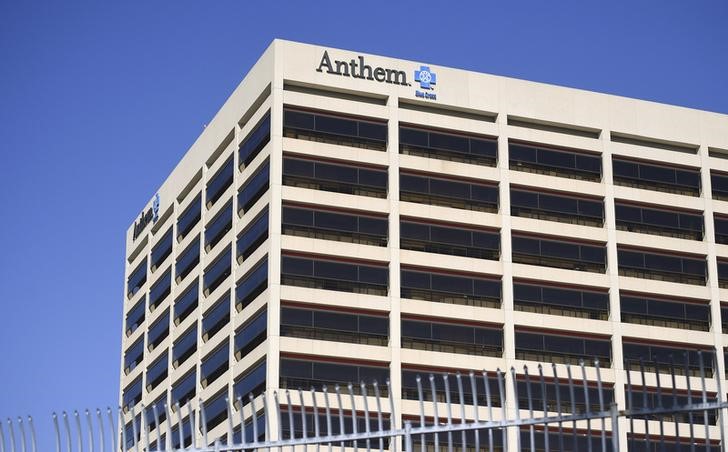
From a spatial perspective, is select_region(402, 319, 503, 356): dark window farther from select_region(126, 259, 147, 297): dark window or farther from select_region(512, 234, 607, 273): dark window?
select_region(126, 259, 147, 297): dark window

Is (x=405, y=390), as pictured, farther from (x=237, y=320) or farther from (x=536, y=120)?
(x=536, y=120)

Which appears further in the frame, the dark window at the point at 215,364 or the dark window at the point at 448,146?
the dark window at the point at 448,146

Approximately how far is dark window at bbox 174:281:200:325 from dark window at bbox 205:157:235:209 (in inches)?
209

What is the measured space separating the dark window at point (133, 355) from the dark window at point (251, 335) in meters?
22.5

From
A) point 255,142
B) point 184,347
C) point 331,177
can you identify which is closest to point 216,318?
point 184,347

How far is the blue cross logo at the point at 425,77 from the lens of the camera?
82.5 meters

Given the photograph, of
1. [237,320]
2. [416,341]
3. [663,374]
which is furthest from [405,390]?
[663,374]

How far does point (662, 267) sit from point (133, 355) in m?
38.9

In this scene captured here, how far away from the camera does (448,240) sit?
81.1 metres

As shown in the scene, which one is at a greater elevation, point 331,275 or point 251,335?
point 331,275

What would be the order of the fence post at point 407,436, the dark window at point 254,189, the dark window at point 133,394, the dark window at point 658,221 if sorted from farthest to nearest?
the dark window at point 133,394, the dark window at point 658,221, the dark window at point 254,189, the fence post at point 407,436

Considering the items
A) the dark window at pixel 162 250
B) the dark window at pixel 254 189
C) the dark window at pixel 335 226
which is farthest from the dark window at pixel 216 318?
the dark window at pixel 162 250

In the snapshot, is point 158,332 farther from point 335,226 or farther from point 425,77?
point 425,77

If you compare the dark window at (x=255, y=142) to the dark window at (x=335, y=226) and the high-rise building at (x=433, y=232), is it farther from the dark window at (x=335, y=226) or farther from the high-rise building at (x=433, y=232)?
the dark window at (x=335, y=226)
